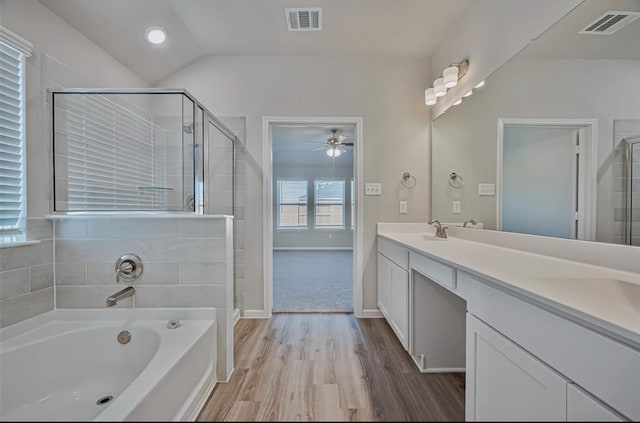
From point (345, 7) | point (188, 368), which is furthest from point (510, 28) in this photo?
point (188, 368)

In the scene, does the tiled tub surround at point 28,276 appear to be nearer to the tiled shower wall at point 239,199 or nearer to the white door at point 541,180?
the tiled shower wall at point 239,199

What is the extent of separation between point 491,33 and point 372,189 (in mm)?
1526

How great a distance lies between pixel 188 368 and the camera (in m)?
1.24

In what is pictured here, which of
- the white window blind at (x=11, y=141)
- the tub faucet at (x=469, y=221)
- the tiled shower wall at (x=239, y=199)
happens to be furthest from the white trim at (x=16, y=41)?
the tub faucet at (x=469, y=221)

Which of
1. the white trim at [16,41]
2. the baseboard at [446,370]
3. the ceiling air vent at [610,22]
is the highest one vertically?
the white trim at [16,41]

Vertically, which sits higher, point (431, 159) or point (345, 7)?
point (345, 7)

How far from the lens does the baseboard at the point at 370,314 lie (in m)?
2.94

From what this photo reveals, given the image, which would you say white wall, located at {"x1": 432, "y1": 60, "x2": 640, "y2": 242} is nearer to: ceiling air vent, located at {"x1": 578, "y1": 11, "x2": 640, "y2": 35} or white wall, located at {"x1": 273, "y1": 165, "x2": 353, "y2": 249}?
ceiling air vent, located at {"x1": 578, "y1": 11, "x2": 640, "y2": 35}

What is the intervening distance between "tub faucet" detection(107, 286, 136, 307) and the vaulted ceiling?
69.7 inches

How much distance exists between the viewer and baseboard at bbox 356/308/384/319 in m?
2.94

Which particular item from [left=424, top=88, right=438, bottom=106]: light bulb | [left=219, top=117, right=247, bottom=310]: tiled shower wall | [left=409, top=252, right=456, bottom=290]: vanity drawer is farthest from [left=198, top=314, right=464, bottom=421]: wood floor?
[left=424, top=88, right=438, bottom=106]: light bulb

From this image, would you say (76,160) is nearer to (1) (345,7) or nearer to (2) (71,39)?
(2) (71,39)

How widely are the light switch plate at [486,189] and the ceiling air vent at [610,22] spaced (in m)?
0.99

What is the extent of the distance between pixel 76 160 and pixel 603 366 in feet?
8.92
